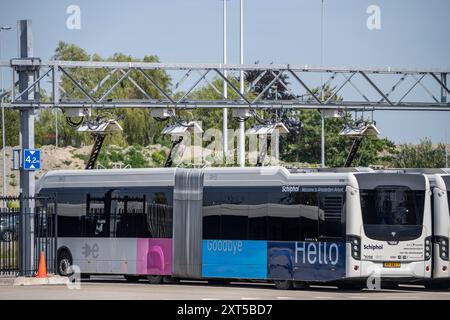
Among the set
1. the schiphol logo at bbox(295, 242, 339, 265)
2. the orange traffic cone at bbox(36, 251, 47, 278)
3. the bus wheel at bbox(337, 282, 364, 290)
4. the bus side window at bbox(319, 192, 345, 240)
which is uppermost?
the bus side window at bbox(319, 192, 345, 240)

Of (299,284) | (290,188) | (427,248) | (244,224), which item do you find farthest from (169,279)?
(427,248)

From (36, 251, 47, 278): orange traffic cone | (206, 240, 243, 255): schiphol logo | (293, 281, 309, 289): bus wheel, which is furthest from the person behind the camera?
(206, 240, 243, 255): schiphol logo

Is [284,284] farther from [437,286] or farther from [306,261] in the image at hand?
[437,286]

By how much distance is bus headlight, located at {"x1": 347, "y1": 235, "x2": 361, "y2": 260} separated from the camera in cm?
3338

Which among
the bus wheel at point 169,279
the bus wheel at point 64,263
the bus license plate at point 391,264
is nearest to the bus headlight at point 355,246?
the bus license plate at point 391,264

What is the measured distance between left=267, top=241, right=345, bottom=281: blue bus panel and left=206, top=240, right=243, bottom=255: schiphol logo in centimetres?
93

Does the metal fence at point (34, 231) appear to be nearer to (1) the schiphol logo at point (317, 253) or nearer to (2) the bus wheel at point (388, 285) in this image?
(1) the schiphol logo at point (317, 253)

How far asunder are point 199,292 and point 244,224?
360 cm

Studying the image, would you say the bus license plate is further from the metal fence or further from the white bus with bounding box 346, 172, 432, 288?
the metal fence

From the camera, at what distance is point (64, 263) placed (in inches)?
1542

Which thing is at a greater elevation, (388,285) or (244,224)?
(244,224)

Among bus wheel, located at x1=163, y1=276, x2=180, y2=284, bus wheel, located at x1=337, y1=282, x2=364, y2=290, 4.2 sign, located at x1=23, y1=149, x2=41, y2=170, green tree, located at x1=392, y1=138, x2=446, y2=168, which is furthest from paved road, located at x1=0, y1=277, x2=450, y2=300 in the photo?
green tree, located at x1=392, y1=138, x2=446, y2=168

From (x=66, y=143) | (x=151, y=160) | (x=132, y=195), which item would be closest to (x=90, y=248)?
(x=132, y=195)

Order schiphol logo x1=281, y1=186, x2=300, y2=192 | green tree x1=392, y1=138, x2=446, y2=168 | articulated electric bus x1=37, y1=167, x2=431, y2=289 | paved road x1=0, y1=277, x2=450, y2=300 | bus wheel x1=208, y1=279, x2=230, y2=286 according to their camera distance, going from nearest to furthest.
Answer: paved road x1=0, y1=277, x2=450, y2=300
articulated electric bus x1=37, y1=167, x2=431, y2=289
schiphol logo x1=281, y1=186, x2=300, y2=192
bus wheel x1=208, y1=279, x2=230, y2=286
green tree x1=392, y1=138, x2=446, y2=168
